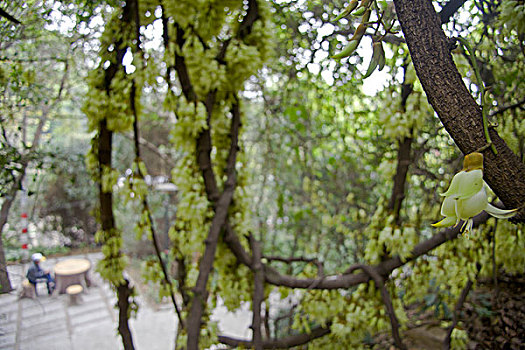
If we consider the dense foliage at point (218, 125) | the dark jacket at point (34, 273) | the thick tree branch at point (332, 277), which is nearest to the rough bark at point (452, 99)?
the dense foliage at point (218, 125)

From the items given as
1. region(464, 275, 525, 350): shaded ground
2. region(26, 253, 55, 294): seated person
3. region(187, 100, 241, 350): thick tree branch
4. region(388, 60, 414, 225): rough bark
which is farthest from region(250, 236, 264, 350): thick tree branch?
region(464, 275, 525, 350): shaded ground

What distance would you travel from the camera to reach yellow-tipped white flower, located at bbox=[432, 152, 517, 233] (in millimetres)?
347

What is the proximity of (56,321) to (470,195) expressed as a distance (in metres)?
1.16

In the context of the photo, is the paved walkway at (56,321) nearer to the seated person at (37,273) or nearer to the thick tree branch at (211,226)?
the seated person at (37,273)

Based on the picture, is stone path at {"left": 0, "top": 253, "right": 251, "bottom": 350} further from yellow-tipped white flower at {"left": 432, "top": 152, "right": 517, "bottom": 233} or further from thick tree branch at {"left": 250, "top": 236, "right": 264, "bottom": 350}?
yellow-tipped white flower at {"left": 432, "top": 152, "right": 517, "bottom": 233}

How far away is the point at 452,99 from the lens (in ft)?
1.30

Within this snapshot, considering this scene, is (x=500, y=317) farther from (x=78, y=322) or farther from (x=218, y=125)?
(x=78, y=322)

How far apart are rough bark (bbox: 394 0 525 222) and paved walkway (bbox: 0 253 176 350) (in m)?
0.87

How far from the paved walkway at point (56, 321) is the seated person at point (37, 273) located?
0.07ft

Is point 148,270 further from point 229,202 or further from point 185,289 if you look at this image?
point 229,202

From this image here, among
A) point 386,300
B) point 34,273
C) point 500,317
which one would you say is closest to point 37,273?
point 34,273

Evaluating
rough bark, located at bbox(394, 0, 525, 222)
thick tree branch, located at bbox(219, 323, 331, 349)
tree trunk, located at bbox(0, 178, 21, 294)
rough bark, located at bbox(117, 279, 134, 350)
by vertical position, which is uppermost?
rough bark, located at bbox(394, 0, 525, 222)

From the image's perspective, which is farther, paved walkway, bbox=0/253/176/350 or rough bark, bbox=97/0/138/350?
rough bark, bbox=97/0/138/350

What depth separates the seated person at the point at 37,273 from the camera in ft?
2.92
